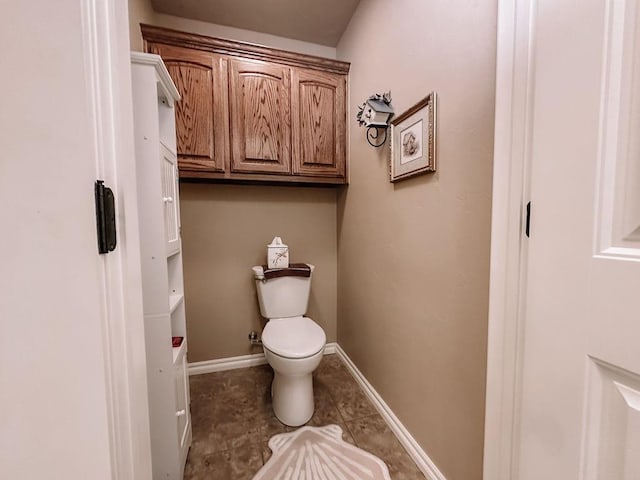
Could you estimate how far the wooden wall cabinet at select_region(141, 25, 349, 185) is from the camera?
5.32ft

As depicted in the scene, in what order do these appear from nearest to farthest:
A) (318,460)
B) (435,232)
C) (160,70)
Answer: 1. (160,70)
2. (435,232)
3. (318,460)

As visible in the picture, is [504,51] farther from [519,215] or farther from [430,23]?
[430,23]

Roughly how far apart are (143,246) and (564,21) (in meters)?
1.26

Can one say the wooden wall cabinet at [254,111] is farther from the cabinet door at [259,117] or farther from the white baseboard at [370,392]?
the white baseboard at [370,392]

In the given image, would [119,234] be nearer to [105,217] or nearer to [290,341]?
[105,217]

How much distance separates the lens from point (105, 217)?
37 centimetres

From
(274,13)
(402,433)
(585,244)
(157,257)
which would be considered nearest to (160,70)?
(157,257)

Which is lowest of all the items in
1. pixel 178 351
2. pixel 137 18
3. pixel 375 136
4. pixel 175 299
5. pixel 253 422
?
pixel 253 422

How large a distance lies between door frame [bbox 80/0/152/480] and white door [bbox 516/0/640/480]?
0.78m

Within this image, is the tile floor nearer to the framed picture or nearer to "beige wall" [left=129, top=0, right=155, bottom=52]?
the framed picture

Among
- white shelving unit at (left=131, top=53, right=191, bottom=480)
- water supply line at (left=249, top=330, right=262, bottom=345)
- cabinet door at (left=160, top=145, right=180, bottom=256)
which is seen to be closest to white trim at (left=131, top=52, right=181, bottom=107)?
white shelving unit at (left=131, top=53, right=191, bottom=480)

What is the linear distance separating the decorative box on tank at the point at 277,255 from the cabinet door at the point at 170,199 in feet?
2.34

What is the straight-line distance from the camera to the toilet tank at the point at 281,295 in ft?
6.08

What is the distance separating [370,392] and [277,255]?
1033 mm
